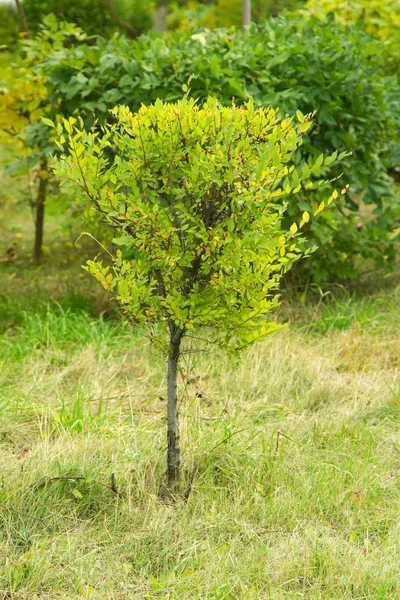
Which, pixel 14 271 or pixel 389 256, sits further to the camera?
pixel 14 271

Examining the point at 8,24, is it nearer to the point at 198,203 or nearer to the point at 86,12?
the point at 86,12

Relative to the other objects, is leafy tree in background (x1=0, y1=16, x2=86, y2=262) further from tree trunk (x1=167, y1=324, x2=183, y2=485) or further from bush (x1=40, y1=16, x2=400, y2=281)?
tree trunk (x1=167, y1=324, x2=183, y2=485)

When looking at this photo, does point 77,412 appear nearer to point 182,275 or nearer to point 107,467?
point 107,467

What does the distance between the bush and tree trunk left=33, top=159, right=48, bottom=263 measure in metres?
0.81

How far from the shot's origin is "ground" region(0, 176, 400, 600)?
2521 mm

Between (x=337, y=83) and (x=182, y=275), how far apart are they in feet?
7.87

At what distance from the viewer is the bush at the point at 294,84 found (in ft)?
14.7

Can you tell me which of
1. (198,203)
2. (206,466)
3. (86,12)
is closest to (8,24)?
(86,12)

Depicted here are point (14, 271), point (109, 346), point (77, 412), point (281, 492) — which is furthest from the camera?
point (14, 271)

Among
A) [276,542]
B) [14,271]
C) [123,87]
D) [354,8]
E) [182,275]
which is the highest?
[354,8]

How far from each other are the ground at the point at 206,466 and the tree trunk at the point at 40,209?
141 cm

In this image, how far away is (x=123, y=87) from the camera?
464 centimetres

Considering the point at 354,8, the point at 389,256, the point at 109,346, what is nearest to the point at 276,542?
the point at 109,346

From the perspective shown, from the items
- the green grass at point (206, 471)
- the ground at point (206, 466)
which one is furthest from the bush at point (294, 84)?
the green grass at point (206, 471)
